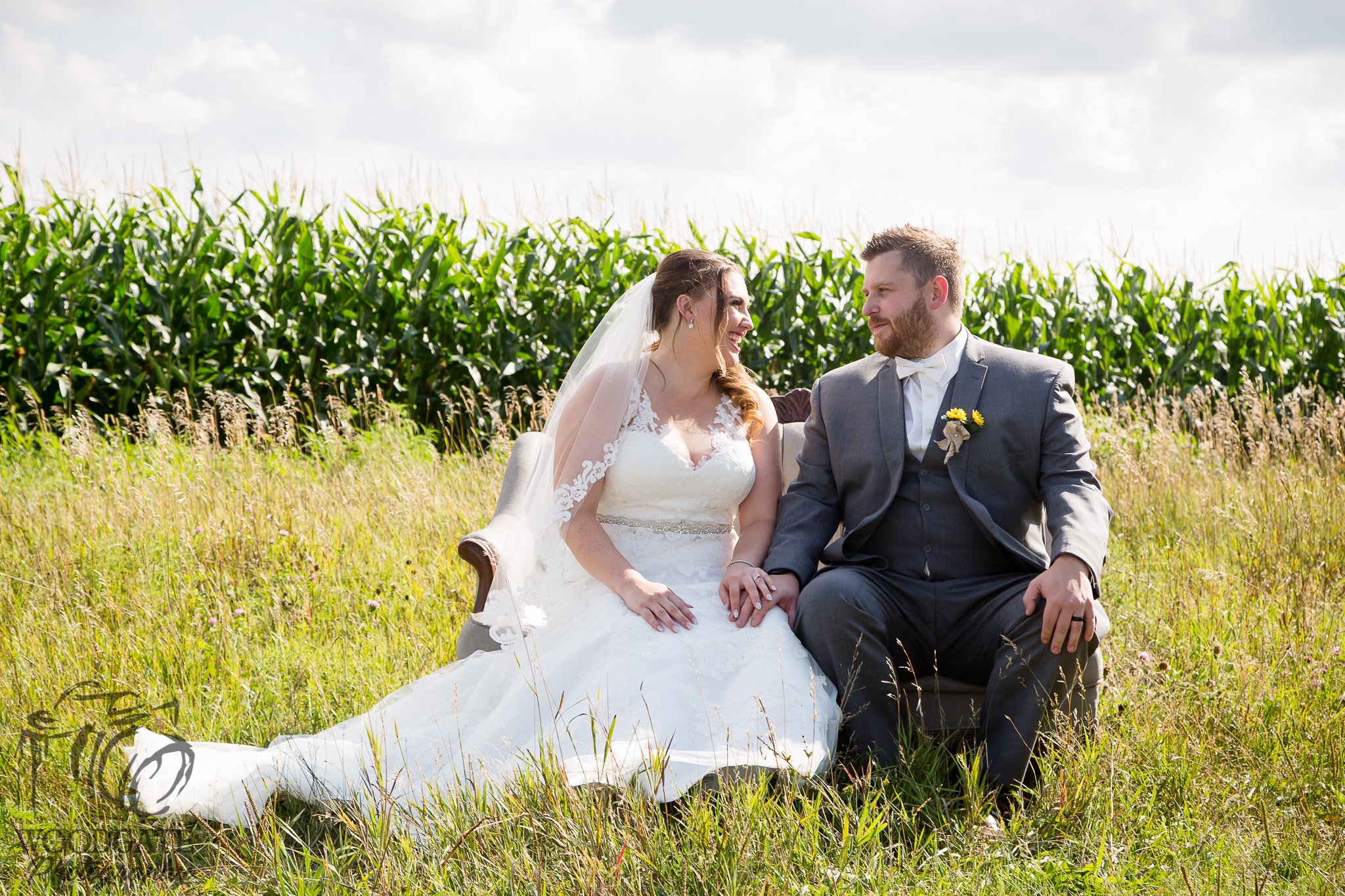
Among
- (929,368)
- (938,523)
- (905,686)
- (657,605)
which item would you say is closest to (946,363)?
(929,368)

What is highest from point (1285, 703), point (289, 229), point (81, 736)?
point (289, 229)

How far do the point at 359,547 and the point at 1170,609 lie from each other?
375 cm

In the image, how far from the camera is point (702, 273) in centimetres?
332

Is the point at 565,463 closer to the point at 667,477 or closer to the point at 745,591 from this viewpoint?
the point at 667,477

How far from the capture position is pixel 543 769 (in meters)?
2.31

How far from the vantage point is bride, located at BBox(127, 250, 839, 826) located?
2527 millimetres

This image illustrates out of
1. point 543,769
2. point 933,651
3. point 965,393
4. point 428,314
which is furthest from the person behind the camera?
point 428,314

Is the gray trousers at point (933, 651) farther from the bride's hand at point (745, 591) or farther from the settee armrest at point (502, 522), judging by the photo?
the settee armrest at point (502, 522)

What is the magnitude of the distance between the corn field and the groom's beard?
3.89m

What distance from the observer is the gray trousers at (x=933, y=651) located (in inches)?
104

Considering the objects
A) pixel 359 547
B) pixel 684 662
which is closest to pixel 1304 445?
pixel 684 662

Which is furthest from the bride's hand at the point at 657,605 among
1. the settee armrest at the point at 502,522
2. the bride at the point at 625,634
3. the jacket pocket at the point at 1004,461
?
the jacket pocket at the point at 1004,461

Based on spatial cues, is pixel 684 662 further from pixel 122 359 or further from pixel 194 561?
pixel 122 359

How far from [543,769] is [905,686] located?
1.18 metres
